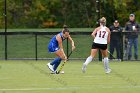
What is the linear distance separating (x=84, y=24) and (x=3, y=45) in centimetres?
1516

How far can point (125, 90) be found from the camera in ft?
54.4

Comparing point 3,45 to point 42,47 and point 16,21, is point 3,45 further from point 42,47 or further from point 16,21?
point 16,21

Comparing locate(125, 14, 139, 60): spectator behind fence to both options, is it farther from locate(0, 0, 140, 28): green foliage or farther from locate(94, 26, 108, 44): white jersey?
locate(0, 0, 140, 28): green foliage

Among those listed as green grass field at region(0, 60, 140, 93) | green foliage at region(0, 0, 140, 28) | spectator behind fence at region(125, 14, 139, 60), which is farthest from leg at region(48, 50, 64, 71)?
green foliage at region(0, 0, 140, 28)

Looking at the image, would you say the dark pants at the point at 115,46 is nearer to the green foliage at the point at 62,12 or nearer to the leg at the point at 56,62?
the leg at the point at 56,62

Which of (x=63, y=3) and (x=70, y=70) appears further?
(x=63, y=3)

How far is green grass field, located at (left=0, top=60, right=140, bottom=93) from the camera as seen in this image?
55.1 ft

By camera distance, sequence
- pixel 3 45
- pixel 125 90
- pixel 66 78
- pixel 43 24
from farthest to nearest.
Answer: pixel 43 24 → pixel 3 45 → pixel 66 78 → pixel 125 90

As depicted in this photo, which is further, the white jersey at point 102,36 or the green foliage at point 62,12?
the green foliage at point 62,12

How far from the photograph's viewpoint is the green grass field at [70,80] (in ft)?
55.1

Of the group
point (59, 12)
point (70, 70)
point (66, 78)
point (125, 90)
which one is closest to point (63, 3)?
point (59, 12)

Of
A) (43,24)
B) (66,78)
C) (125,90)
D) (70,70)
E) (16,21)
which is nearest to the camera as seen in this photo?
(125,90)

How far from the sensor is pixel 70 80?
768 inches

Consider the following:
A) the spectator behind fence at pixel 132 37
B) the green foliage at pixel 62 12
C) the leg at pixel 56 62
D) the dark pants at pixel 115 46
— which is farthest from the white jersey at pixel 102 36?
the green foliage at pixel 62 12
